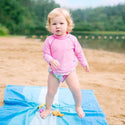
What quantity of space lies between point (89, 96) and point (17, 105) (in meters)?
1.03

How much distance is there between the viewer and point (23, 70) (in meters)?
4.42

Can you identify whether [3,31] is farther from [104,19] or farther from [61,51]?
[61,51]

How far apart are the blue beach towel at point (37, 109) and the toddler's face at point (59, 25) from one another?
958 millimetres

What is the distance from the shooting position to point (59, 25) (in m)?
1.82

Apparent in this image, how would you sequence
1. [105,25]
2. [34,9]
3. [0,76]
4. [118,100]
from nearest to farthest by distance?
[118,100] < [0,76] < [34,9] < [105,25]

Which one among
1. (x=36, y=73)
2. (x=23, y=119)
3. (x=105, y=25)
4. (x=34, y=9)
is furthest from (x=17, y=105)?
(x=105, y=25)

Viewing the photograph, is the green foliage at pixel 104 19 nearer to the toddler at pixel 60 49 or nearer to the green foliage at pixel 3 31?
the green foliage at pixel 3 31

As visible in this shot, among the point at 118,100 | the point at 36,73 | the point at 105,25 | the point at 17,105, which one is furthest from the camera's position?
the point at 105,25

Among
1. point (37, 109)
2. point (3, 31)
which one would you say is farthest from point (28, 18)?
point (37, 109)

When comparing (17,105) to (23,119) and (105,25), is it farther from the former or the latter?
(105,25)

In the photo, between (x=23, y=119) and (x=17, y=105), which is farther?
(x=17, y=105)

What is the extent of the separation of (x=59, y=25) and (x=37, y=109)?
42.1 inches

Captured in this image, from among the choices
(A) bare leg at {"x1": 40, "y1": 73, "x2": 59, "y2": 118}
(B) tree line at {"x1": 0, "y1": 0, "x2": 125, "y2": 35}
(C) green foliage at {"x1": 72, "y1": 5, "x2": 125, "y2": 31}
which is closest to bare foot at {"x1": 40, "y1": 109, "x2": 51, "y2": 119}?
(A) bare leg at {"x1": 40, "y1": 73, "x2": 59, "y2": 118}

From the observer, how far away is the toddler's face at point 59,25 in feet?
5.94
